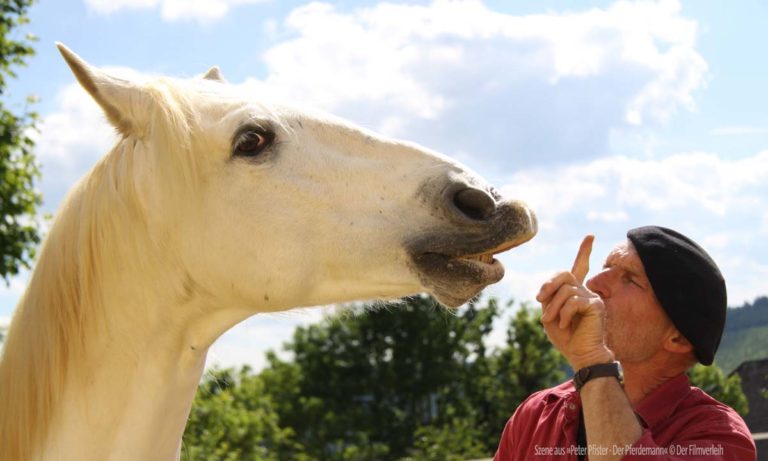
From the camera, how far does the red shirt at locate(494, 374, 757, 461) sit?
2.18 m

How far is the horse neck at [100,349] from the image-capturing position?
7.20 ft

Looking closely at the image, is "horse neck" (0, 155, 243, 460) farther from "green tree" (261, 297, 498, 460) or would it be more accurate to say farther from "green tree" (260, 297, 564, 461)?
"green tree" (261, 297, 498, 460)

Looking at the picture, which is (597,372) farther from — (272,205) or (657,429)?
(272,205)

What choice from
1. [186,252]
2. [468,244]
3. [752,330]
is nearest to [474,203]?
[468,244]

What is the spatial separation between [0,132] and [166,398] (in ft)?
29.0

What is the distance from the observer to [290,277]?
7.50 ft

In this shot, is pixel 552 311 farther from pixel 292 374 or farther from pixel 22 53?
pixel 292 374

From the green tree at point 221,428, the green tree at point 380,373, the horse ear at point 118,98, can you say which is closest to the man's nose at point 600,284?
the horse ear at point 118,98

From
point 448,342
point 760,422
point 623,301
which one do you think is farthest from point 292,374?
point 623,301

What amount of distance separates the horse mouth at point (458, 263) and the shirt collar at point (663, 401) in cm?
66

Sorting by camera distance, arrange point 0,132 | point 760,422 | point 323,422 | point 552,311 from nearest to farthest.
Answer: point 552,311, point 0,132, point 760,422, point 323,422

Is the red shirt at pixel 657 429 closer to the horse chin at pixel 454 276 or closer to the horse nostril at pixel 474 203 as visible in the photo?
the horse chin at pixel 454 276

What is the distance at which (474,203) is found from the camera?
217 cm

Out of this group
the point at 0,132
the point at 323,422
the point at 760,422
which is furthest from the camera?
the point at 323,422
